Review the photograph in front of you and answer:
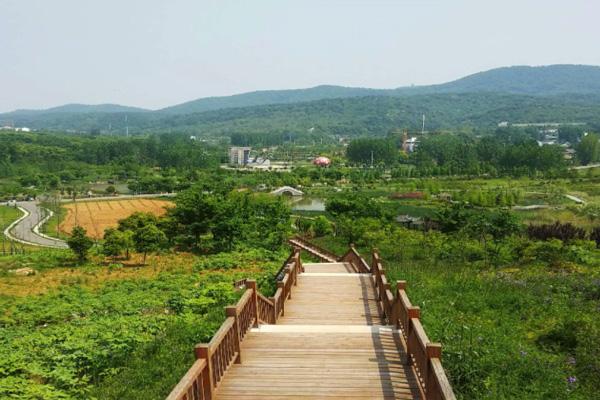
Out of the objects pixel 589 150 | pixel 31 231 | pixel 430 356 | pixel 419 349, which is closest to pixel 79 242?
pixel 419 349

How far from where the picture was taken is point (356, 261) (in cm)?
1605

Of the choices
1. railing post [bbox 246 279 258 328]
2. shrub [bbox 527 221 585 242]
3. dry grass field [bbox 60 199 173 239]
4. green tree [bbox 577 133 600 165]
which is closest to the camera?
railing post [bbox 246 279 258 328]

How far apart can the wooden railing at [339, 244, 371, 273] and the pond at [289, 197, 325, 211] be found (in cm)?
4612

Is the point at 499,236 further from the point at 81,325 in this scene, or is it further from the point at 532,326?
the point at 81,325

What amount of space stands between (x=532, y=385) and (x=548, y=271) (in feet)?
32.7

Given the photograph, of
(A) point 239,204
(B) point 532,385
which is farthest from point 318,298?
(A) point 239,204

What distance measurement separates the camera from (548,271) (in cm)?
1581

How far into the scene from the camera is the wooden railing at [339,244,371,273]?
562 inches

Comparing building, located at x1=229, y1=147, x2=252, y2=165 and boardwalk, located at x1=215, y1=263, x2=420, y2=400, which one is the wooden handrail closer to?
boardwalk, located at x1=215, y1=263, x2=420, y2=400

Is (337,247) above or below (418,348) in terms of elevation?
below

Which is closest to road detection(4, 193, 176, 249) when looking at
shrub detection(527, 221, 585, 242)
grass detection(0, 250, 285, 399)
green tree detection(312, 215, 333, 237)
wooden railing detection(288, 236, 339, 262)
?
green tree detection(312, 215, 333, 237)

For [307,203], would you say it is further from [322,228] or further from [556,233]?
[556,233]

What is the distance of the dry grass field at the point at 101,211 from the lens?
5524cm

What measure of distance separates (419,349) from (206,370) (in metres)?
2.41
